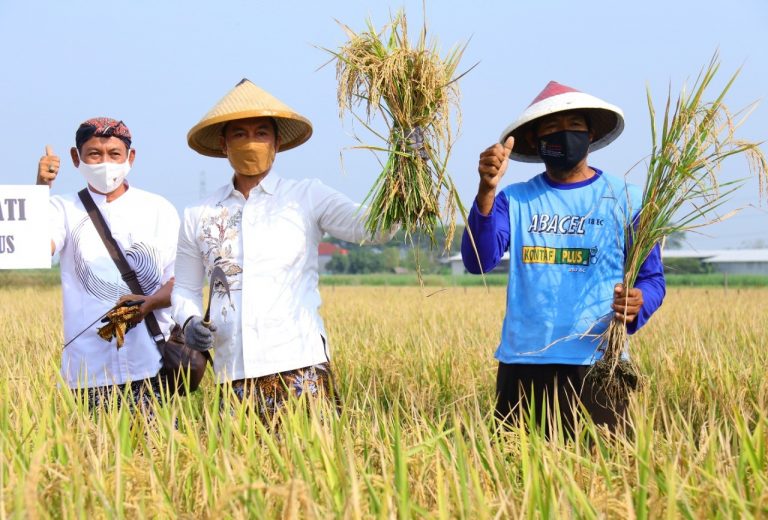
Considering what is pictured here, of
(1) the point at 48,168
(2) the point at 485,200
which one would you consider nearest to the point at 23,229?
(1) the point at 48,168

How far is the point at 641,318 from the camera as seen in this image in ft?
8.52

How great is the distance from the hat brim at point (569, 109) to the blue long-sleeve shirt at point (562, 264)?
0.90 feet

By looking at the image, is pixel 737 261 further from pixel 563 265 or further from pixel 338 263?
pixel 563 265

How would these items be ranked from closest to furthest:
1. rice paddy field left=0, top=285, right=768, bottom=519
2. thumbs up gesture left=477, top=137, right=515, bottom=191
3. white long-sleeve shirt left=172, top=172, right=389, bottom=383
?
rice paddy field left=0, top=285, right=768, bottom=519 < thumbs up gesture left=477, top=137, right=515, bottom=191 < white long-sleeve shirt left=172, top=172, right=389, bottom=383

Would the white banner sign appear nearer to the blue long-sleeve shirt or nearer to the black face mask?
the blue long-sleeve shirt

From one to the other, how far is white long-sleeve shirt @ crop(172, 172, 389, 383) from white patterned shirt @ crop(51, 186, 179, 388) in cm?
40

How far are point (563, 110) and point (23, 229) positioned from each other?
2087 mm

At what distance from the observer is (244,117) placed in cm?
260

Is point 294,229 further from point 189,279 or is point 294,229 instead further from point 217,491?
point 217,491

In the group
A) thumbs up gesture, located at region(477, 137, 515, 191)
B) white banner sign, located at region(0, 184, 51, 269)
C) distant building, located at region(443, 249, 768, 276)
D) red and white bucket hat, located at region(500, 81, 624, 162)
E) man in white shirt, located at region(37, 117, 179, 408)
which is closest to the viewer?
thumbs up gesture, located at region(477, 137, 515, 191)

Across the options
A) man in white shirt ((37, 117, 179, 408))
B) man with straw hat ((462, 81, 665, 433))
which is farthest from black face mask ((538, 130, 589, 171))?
man in white shirt ((37, 117, 179, 408))

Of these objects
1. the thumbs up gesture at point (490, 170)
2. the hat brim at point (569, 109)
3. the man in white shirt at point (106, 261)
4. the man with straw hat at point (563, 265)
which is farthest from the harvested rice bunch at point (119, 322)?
the hat brim at point (569, 109)

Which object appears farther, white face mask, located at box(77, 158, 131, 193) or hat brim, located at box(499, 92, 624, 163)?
white face mask, located at box(77, 158, 131, 193)

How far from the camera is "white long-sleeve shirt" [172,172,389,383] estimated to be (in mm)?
2559
